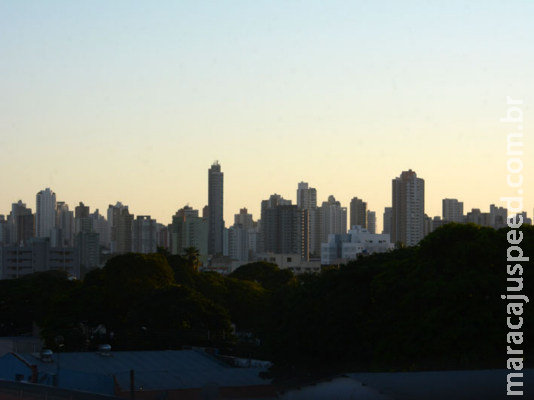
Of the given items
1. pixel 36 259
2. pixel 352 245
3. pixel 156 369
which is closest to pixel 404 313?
pixel 156 369

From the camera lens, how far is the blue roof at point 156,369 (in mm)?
30700

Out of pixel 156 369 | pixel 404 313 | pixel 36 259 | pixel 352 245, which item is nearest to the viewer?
pixel 404 313

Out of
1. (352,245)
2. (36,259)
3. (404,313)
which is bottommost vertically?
(404,313)

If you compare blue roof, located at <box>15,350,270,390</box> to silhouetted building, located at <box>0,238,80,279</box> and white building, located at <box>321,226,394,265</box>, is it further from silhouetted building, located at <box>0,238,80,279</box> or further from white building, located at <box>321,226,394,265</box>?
white building, located at <box>321,226,394,265</box>

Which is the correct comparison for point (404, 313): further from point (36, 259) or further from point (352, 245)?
point (352, 245)

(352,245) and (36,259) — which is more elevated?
(352,245)

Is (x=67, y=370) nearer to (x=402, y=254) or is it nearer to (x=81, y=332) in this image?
(x=402, y=254)

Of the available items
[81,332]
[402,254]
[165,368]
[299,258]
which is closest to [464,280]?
[402,254]

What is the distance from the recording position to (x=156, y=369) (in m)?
34.8

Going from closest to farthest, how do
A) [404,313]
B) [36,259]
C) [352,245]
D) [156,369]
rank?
[404,313]
[156,369]
[36,259]
[352,245]

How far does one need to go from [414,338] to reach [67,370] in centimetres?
1188

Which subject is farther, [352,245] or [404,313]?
[352,245]

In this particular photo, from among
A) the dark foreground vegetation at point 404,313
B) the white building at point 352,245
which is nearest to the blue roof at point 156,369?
the dark foreground vegetation at point 404,313

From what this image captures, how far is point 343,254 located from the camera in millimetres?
187125
